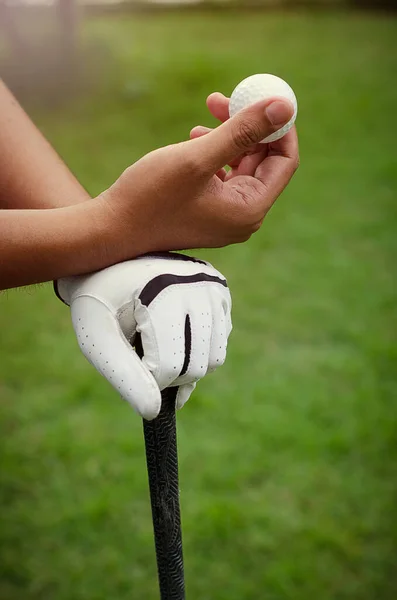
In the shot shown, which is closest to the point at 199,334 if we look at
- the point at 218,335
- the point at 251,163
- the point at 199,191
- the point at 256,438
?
the point at 218,335

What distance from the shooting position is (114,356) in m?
0.83

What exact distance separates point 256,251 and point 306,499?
1.85 m

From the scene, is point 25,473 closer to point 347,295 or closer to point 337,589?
point 337,589

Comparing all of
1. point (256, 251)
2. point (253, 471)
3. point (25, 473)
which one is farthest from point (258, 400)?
point (256, 251)

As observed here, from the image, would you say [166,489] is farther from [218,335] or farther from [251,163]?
[251,163]

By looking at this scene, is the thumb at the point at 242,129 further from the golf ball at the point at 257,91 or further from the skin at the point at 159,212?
the golf ball at the point at 257,91

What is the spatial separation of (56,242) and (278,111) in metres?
0.28

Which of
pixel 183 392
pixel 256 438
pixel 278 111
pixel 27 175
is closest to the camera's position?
pixel 278 111

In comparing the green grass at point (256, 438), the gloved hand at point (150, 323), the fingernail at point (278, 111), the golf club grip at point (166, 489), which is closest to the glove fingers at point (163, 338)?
the gloved hand at point (150, 323)

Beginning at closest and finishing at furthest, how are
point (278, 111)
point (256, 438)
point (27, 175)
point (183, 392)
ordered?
point (278, 111), point (183, 392), point (27, 175), point (256, 438)

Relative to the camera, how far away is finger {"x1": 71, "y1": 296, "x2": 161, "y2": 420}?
0.82 meters

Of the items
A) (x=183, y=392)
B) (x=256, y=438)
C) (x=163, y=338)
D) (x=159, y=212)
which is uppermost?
(x=159, y=212)

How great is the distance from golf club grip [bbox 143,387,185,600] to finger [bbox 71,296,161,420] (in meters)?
0.11

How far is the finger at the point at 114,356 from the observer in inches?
32.1
